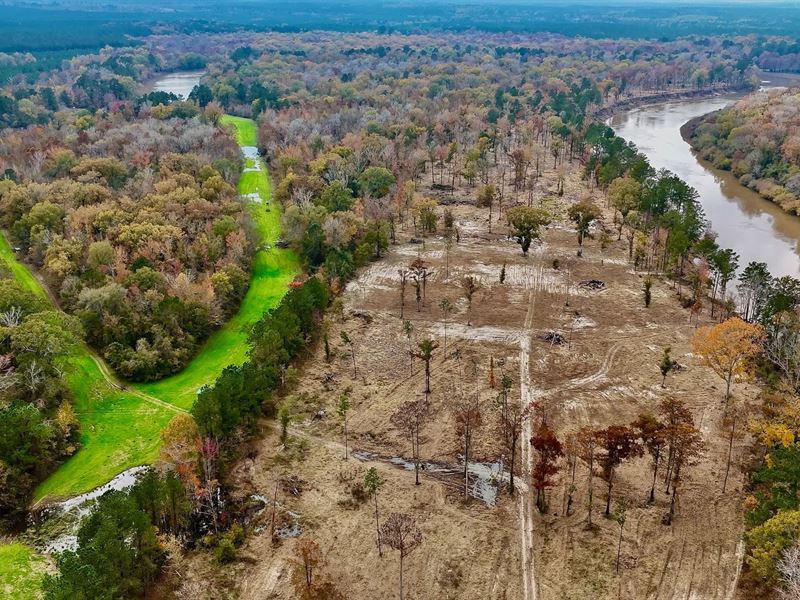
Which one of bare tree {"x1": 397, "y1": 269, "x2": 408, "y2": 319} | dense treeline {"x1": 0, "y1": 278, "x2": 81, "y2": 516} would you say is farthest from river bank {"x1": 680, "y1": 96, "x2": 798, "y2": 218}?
dense treeline {"x1": 0, "y1": 278, "x2": 81, "y2": 516}

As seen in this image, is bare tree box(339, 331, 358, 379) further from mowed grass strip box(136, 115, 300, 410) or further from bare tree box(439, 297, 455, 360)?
mowed grass strip box(136, 115, 300, 410)

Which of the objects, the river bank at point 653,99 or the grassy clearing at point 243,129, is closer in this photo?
the grassy clearing at point 243,129

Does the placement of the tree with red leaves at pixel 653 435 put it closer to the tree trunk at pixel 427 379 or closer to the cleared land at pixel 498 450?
the cleared land at pixel 498 450

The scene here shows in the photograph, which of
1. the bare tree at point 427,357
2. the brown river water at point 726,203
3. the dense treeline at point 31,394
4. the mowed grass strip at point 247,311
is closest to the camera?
the dense treeline at point 31,394

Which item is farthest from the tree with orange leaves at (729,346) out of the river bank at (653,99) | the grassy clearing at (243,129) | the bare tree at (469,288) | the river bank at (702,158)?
the river bank at (653,99)

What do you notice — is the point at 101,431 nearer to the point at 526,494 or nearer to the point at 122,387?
the point at 122,387

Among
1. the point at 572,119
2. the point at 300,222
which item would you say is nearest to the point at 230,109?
the point at 572,119
